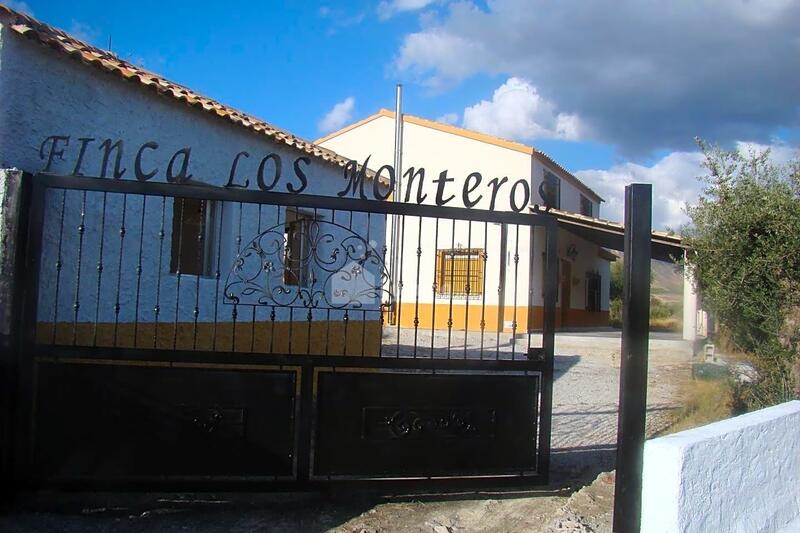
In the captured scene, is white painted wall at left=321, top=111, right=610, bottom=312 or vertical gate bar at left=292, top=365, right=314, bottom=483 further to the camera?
white painted wall at left=321, top=111, right=610, bottom=312

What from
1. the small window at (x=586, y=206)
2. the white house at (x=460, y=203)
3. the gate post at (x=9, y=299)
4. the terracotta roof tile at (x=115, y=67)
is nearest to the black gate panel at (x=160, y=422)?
the gate post at (x=9, y=299)

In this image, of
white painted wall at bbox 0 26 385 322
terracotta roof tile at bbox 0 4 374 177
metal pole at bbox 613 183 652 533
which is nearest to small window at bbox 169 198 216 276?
white painted wall at bbox 0 26 385 322

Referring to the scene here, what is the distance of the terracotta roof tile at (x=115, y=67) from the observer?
219 inches

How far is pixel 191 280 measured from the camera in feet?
25.0

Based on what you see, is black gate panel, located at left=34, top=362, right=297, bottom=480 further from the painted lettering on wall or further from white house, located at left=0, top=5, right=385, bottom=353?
the painted lettering on wall

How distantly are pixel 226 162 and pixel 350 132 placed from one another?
13.5 meters

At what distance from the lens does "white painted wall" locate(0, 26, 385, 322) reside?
221 inches

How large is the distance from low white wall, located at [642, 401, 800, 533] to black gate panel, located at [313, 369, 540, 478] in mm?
1305

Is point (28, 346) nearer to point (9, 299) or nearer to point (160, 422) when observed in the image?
point (9, 299)

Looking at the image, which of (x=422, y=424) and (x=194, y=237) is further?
(x=194, y=237)

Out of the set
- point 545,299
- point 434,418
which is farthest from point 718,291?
point 434,418

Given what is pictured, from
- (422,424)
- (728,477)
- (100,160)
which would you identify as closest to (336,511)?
(422,424)

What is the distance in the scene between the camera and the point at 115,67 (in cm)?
641

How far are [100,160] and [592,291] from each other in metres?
22.6
